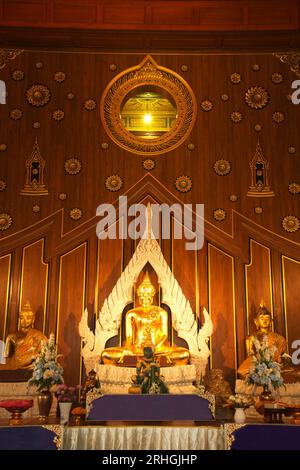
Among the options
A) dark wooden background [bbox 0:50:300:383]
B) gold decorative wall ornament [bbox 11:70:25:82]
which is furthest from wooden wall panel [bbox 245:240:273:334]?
gold decorative wall ornament [bbox 11:70:25:82]

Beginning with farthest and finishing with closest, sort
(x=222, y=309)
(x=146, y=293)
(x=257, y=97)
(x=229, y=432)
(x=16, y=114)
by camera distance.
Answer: (x=257, y=97)
(x=16, y=114)
(x=222, y=309)
(x=146, y=293)
(x=229, y=432)

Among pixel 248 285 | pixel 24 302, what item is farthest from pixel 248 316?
pixel 24 302

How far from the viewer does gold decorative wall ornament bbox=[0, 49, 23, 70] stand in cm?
820

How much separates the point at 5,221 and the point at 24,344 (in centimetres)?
164

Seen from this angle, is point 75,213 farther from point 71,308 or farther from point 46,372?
point 46,372

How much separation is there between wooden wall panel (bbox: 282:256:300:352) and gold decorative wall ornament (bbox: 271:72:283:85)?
246 cm

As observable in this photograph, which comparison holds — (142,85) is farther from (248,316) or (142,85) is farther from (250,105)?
(248,316)

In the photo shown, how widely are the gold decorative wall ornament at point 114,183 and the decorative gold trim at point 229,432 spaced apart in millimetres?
3696

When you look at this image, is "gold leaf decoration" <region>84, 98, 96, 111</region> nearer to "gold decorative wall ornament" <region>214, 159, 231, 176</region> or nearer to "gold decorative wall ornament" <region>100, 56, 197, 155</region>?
"gold decorative wall ornament" <region>100, 56, 197, 155</region>

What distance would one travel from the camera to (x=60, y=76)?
322 inches

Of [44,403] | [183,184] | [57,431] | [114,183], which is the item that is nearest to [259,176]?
[183,184]

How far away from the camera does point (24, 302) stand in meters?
7.32

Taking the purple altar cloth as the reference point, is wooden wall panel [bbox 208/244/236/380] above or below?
above

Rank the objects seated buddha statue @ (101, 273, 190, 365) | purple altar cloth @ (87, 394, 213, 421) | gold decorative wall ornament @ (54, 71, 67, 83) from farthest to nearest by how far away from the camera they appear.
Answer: gold decorative wall ornament @ (54, 71, 67, 83)
seated buddha statue @ (101, 273, 190, 365)
purple altar cloth @ (87, 394, 213, 421)
